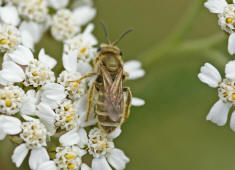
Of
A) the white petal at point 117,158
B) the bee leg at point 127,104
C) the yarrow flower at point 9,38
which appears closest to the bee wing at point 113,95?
the bee leg at point 127,104

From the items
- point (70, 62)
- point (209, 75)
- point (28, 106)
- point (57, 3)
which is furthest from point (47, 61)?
point (209, 75)

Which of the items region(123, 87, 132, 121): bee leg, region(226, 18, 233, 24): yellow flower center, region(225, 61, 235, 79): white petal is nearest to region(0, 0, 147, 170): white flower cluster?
region(123, 87, 132, 121): bee leg

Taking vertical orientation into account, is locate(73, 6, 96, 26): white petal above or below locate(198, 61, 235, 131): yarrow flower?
above

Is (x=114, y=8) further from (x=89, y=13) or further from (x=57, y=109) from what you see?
(x=57, y=109)

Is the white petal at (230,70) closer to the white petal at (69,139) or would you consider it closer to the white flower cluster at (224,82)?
the white flower cluster at (224,82)

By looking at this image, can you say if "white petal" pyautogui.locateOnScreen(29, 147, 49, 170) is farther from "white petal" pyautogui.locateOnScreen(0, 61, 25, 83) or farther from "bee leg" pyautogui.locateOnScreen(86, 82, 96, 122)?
"white petal" pyautogui.locateOnScreen(0, 61, 25, 83)

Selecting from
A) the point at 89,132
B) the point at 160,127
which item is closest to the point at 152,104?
the point at 160,127

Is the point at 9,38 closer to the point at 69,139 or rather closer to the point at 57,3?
the point at 57,3

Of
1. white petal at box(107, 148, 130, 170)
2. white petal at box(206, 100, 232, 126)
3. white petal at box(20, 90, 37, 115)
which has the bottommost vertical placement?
white petal at box(107, 148, 130, 170)
